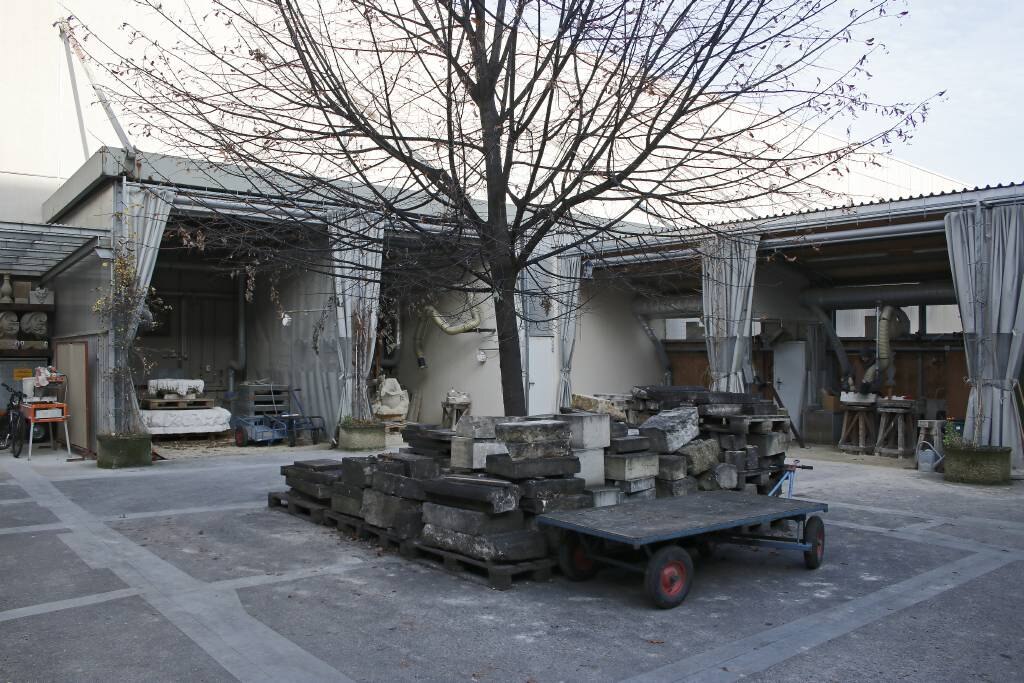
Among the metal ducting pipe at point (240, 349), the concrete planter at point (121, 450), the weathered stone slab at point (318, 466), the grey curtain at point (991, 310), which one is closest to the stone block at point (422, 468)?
the weathered stone slab at point (318, 466)

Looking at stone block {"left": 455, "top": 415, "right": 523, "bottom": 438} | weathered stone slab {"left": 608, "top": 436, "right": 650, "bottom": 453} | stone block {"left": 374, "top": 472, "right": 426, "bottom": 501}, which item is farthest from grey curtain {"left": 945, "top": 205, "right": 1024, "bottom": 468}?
stone block {"left": 374, "top": 472, "right": 426, "bottom": 501}

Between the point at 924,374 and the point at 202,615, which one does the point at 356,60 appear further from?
the point at 924,374

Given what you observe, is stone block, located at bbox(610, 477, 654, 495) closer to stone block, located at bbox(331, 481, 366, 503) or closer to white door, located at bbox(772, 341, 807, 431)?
stone block, located at bbox(331, 481, 366, 503)

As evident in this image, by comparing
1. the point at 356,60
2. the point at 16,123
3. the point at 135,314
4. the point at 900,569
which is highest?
the point at 16,123

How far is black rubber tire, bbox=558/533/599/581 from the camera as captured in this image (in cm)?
629

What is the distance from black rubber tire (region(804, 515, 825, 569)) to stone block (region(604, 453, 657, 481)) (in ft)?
4.58

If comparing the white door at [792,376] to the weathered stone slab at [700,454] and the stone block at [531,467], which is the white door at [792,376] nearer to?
the weathered stone slab at [700,454]

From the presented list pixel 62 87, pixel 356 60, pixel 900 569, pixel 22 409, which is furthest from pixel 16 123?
pixel 900 569

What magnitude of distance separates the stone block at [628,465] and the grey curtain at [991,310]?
6882 mm

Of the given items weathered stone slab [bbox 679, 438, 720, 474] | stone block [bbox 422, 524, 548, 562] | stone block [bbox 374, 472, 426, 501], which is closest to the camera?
stone block [bbox 422, 524, 548, 562]

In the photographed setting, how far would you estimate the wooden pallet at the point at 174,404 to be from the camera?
16.3 metres

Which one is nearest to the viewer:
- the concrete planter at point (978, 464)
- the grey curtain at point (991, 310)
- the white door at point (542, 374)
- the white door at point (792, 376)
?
the concrete planter at point (978, 464)

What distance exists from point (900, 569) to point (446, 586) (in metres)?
3.81

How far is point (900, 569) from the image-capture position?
6.75m
